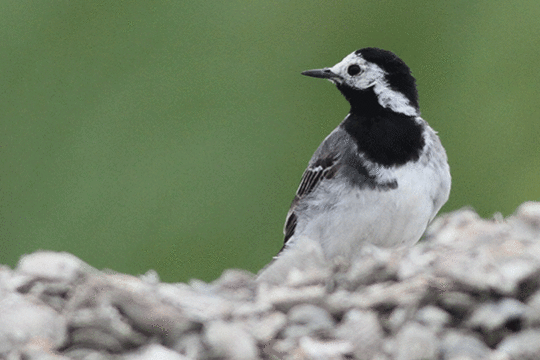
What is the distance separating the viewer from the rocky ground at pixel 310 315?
3.46 ft

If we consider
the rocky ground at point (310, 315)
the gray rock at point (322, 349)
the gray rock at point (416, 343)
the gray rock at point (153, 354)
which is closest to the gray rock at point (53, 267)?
the rocky ground at point (310, 315)

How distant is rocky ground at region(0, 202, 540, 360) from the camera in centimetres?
106

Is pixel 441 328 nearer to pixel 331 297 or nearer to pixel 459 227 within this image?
pixel 331 297

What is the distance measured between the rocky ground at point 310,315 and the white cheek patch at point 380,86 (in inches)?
21.5

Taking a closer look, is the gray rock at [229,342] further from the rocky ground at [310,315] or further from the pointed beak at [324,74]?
the pointed beak at [324,74]

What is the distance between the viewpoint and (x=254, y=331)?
1119mm

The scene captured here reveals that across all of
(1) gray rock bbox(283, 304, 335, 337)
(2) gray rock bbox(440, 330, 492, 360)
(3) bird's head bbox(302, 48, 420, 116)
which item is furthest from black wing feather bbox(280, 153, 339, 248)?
(2) gray rock bbox(440, 330, 492, 360)

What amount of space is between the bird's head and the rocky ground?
0.55 m

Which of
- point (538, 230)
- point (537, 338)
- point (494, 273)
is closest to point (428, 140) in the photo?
point (538, 230)

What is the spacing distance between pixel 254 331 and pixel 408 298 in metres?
0.24

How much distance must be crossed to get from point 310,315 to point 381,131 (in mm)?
672

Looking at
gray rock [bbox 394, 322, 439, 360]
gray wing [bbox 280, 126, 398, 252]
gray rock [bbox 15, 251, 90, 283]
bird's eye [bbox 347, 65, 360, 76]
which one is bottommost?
gray rock [bbox 394, 322, 439, 360]

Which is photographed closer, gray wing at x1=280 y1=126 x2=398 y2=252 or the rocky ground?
the rocky ground

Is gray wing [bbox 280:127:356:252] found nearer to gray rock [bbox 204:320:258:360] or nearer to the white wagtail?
the white wagtail
